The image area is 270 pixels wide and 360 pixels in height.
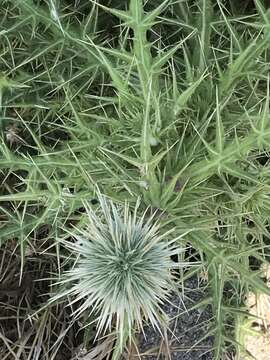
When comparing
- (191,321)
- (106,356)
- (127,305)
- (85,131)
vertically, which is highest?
(85,131)

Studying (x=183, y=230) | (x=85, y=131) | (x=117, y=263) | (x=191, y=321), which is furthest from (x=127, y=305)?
(x=191, y=321)

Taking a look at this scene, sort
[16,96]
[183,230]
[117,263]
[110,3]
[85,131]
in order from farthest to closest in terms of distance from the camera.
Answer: [110,3], [16,96], [85,131], [183,230], [117,263]

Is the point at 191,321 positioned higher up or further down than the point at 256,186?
further down

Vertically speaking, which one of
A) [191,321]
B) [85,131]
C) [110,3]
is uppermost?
[110,3]

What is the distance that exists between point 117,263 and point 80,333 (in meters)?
0.86

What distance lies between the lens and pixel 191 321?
1730mm

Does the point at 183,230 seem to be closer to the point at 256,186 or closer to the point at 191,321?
the point at 256,186

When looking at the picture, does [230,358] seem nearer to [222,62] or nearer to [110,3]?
[222,62]

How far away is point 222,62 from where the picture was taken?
1.41 m

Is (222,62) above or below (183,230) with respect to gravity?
above

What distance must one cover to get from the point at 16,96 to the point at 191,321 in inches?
33.1

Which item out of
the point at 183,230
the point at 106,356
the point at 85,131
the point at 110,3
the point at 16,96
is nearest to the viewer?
the point at 183,230

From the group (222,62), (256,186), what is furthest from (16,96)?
(256,186)

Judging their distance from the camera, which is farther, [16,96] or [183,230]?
[16,96]
